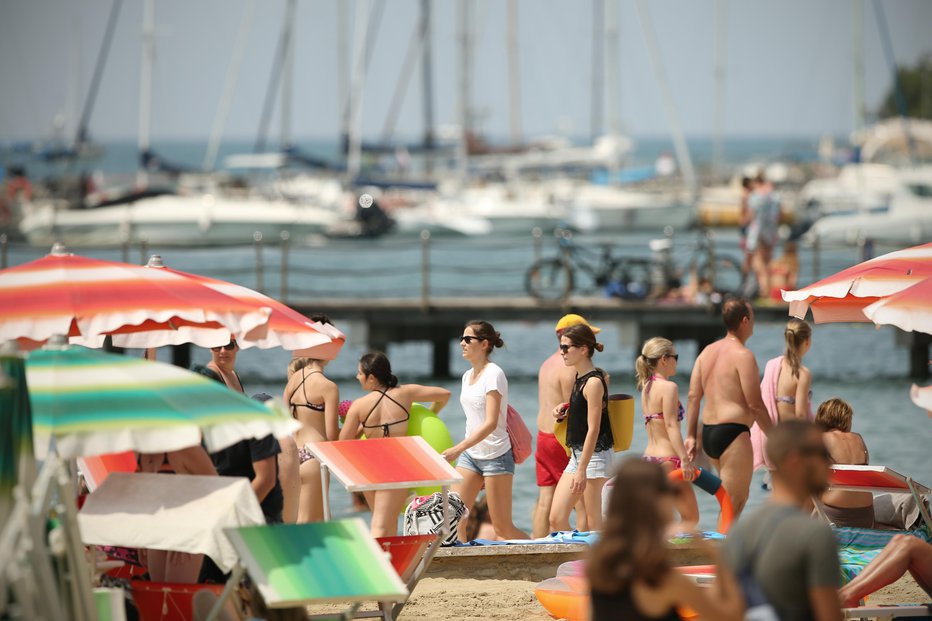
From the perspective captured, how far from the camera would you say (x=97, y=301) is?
658 centimetres

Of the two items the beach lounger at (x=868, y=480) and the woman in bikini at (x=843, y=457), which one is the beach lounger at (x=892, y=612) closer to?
the beach lounger at (x=868, y=480)

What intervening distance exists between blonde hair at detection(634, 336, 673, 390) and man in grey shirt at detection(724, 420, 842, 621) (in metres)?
4.29

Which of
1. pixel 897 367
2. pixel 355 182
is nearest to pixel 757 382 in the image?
pixel 897 367

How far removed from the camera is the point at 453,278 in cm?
4528

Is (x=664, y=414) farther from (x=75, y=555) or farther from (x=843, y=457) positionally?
(x=75, y=555)

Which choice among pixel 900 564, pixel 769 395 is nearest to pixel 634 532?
pixel 900 564

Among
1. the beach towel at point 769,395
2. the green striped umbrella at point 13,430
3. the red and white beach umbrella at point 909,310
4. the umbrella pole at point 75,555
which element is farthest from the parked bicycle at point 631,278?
the green striped umbrella at point 13,430

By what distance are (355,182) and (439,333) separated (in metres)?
29.1

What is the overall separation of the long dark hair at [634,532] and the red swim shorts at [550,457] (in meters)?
4.61

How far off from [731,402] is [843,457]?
Answer: 91cm

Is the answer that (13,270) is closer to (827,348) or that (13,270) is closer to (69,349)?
(69,349)

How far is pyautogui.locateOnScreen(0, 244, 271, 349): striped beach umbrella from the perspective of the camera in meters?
6.43

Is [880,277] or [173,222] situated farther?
[173,222]

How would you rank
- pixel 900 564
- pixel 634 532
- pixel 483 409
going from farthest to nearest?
pixel 483 409 → pixel 900 564 → pixel 634 532
